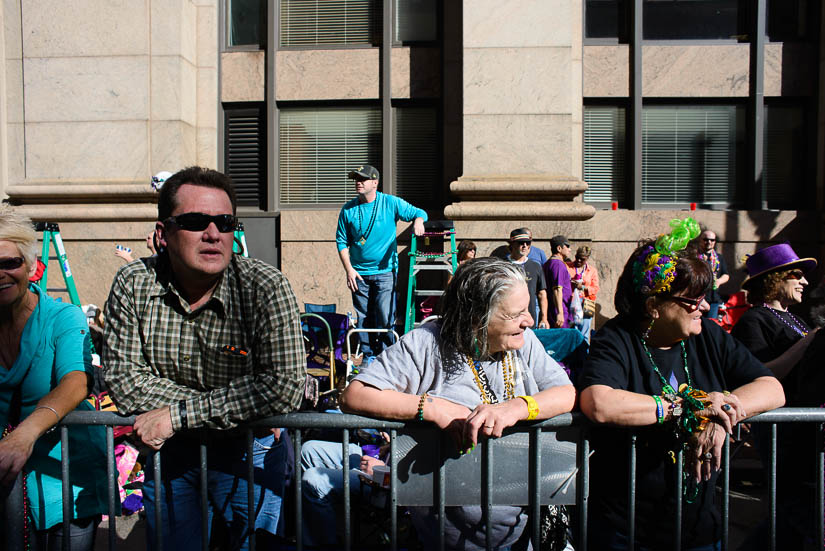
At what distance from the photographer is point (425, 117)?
991cm

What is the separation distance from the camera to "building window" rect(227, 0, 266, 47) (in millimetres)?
10070

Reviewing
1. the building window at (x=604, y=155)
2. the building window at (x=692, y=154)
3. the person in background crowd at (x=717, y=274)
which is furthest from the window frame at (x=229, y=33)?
the person in background crowd at (x=717, y=274)

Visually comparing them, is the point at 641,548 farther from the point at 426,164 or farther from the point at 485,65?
the point at 426,164

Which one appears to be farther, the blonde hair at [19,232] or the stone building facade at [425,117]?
the stone building facade at [425,117]

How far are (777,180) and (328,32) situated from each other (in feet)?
25.1

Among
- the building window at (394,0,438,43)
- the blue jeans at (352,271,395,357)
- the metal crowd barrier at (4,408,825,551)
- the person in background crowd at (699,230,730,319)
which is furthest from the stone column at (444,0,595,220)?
the metal crowd barrier at (4,408,825,551)

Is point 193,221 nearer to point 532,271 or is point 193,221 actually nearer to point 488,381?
point 488,381

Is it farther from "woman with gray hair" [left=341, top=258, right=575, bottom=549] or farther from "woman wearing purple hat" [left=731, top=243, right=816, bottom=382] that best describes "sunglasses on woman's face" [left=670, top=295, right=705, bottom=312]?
"woman wearing purple hat" [left=731, top=243, right=816, bottom=382]

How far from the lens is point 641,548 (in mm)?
2590

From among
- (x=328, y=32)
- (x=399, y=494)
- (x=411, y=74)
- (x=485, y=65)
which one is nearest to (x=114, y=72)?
(x=328, y=32)

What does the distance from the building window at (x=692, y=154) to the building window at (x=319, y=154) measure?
14.7 ft

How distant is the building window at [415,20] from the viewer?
980 cm

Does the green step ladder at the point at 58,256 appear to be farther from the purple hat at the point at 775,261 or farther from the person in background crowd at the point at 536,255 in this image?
the purple hat at the point at 775,261

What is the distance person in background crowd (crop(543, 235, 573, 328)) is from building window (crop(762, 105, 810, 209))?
13.3ft
